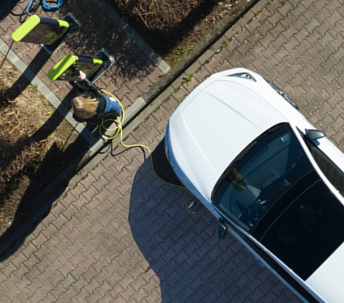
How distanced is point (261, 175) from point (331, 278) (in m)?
1.64

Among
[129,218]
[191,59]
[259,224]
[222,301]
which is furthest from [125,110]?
[222,301]

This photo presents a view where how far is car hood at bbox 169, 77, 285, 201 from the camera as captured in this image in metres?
4.58

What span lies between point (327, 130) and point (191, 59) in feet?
8.76

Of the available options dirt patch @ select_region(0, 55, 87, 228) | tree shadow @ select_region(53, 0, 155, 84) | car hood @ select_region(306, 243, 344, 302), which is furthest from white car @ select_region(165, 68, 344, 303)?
dirt patch @ select_region(0, 55, 87, 228)

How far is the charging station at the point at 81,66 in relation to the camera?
4621 mm

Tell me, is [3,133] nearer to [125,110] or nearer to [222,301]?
[125,110]

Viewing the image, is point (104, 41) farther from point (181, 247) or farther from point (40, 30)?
point (181, 247)

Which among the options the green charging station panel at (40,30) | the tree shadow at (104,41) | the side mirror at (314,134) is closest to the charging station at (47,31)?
the green charging station panel at (40,30)

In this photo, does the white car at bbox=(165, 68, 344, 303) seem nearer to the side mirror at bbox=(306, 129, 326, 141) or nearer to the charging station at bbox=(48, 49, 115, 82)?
the side mirror at bbox=(306, 129, 326, 141)

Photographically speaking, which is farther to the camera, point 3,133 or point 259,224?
point 3,133

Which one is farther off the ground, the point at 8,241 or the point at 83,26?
the point at 83,26

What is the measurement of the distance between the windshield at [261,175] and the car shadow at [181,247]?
1225 millimetres

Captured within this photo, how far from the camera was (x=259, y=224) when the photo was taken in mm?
4492

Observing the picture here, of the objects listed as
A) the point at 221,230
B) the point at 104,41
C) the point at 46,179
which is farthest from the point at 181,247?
the point at 104,41
